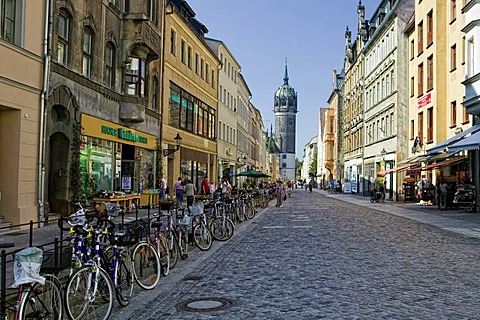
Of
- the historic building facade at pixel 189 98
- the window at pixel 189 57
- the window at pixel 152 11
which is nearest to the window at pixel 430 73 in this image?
the historic building facade at pixel 189 98

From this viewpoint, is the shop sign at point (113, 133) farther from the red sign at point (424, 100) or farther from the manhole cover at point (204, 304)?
Result: the red sign at point (424, 100)

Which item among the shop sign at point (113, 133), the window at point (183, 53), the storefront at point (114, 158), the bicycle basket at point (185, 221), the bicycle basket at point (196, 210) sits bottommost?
the bicycle basket at point (185, 221)

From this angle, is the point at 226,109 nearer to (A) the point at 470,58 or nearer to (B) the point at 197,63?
(B) the point at 197,63

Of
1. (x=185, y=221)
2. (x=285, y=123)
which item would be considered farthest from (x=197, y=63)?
(x=285, y=123)

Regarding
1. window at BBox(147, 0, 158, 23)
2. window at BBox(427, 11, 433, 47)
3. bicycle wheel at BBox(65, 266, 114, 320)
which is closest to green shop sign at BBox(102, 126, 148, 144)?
window at BBox(147, 0, 158, 23)

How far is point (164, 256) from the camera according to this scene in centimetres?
1004

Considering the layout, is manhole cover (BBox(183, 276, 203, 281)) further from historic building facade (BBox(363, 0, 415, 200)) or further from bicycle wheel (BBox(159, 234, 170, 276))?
historic building facade (BBox(363, 0, 415, 200))

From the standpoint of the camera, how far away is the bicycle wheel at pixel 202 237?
13141 mm

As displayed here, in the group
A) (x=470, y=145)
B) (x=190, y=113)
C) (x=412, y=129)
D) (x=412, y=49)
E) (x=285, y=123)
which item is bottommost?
(x=470, y=145)

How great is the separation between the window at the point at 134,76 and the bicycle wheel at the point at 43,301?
64.7 ft

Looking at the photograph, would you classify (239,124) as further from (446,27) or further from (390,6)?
(446,27)

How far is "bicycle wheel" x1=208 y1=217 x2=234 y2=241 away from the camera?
15023 millimetres

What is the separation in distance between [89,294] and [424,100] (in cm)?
3457

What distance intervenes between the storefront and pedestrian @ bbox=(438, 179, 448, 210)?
16.3 metres
